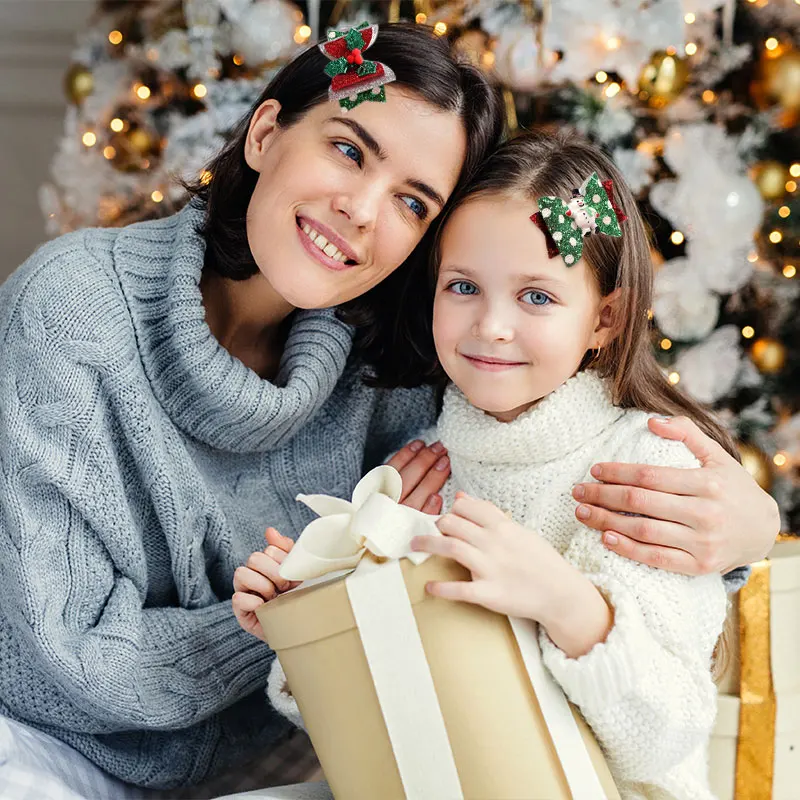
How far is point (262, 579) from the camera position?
1197mm

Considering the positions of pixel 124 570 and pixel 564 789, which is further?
pixel 124 570

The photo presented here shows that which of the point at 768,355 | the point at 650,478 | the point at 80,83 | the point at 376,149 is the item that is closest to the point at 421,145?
the point at 376,149

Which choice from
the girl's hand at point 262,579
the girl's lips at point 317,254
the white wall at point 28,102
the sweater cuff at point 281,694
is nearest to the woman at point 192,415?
the girl's lips at point 317,254

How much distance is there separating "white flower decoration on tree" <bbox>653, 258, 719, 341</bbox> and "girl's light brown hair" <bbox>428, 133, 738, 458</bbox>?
0.84m

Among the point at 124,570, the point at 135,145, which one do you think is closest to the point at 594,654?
the point at 124,570

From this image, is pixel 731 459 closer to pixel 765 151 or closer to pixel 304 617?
pixel 304 617

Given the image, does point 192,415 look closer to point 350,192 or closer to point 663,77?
point 350,192

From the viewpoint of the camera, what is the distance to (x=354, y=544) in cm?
110

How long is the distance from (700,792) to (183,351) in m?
0.92

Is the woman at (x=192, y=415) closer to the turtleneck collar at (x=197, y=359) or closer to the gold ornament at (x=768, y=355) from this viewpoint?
the turtleneck collar at (x=197, y=359)

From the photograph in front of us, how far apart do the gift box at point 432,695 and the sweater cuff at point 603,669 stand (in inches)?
0.7

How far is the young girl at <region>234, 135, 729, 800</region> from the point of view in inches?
40.8

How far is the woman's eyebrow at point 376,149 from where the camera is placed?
A: 1.34m

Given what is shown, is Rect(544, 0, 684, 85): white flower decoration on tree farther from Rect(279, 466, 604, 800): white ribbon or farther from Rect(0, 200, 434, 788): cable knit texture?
Rect(279, 466, 604, 800): white ribbon
